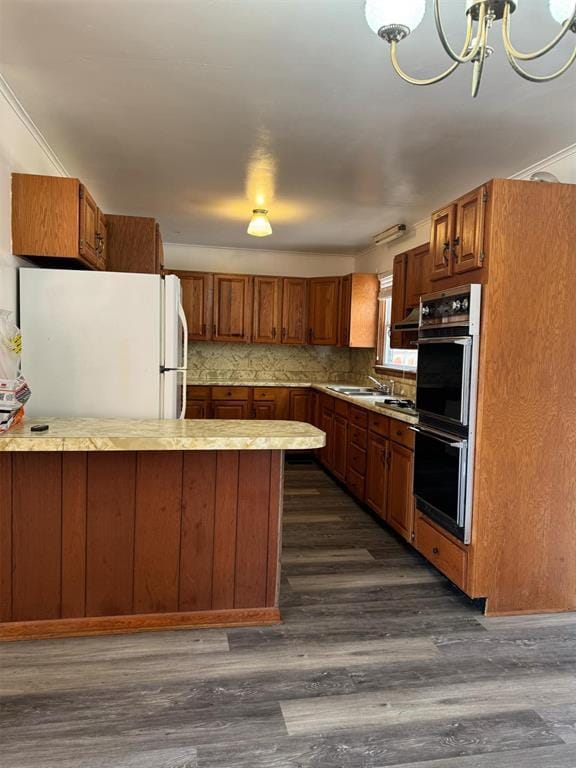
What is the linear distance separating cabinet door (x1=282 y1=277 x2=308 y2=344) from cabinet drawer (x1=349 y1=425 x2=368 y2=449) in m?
1.87

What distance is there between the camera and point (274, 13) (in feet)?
6.13

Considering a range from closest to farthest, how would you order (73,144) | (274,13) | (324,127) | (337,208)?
1. (274,13)
2. (324,127)
3. (73,144)
4. (337,208)

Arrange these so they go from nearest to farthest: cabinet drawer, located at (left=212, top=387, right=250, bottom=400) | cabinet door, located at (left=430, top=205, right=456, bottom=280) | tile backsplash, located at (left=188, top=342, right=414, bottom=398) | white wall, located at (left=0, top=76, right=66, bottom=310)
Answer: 1. white wall, located at (left=0, top=76, right=66, bottom=310)
2. cabinet door, located at (left=430, top=205, right=456, bottom=280)
3. cabinet drawer, located at (left=212, top=387, right=250, bottom=400)
4. tile backsplash, located at (left=188, top=342, right=414, bottom=398)

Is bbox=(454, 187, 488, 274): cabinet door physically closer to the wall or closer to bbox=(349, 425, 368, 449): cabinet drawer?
bbox=(349, 425, 368, 449): cabinet drawer

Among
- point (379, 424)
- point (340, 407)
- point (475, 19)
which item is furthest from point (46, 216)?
point (340, 407)

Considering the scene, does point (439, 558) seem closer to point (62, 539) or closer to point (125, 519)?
point (125, 519)

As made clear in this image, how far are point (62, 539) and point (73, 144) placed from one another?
92.0 inches

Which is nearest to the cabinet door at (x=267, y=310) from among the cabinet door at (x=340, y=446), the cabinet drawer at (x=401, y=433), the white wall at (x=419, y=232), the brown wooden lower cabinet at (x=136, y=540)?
the white wall at (x=419, y=232)

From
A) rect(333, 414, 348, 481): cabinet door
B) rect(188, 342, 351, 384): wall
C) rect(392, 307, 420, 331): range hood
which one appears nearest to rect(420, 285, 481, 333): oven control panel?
rect(392, 307, 420, 331): range hood

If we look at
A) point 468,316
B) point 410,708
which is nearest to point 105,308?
point 468,316

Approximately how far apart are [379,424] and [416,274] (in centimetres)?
123

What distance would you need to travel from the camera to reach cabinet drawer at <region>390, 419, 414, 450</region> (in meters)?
3.33

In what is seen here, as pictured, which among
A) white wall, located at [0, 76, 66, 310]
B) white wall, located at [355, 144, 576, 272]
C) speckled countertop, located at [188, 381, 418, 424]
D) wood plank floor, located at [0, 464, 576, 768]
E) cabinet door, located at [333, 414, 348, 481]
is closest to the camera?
wood plank floor, located at [0, 464, 576, 768]

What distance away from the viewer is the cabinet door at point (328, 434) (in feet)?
17.0
